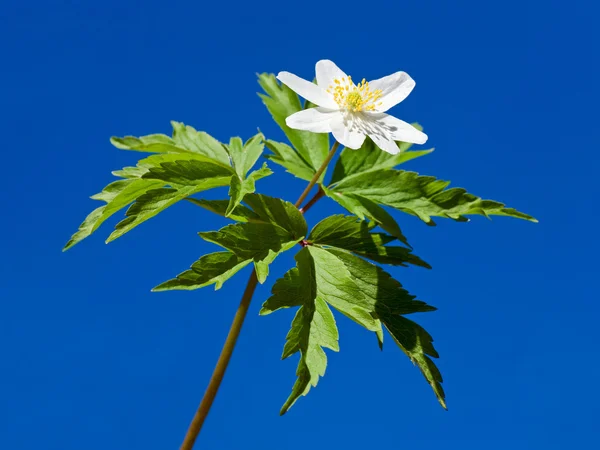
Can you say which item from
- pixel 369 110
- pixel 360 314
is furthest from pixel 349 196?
pixel 360 314

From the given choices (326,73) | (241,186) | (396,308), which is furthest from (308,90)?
(396,308)

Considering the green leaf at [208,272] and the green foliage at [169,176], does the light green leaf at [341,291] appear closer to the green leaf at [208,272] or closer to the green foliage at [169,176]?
the green leaf at [208,272]

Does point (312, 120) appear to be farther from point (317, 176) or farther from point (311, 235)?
point (311, 235)

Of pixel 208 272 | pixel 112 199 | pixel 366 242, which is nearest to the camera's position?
pixel 208 272

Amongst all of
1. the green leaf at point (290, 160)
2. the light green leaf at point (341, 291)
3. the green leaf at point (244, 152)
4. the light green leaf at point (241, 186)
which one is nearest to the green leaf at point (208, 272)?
the light green leaf at point (241, 186)

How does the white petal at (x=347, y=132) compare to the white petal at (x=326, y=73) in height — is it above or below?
below

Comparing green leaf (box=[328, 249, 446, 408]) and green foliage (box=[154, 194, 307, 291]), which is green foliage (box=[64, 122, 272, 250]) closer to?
green foliage (box=[154, 194, 307, 291])

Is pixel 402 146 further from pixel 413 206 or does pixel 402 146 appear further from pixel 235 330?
pixel 235 330
